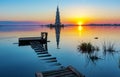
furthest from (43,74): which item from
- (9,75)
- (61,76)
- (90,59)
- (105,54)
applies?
(105,54)

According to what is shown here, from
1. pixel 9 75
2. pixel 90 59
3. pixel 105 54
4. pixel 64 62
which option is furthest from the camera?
pixel 105 54

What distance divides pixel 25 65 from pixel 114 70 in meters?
5.92

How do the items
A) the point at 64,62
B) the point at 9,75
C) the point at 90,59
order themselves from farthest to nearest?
the point at 90,59 < the point at 64,62 < the point at 9,75

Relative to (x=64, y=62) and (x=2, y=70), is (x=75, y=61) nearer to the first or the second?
(x=64, y=62)

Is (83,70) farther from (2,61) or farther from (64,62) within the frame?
(2,61)

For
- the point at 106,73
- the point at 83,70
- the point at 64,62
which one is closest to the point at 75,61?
the point at 64,62

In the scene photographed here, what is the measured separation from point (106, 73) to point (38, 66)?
4.50m

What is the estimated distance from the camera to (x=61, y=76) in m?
9.05

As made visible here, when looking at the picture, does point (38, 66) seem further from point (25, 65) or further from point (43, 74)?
point (43, 74)

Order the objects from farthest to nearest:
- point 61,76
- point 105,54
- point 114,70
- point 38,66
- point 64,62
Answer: point 105,54
point 64,62
point 38,66
point 114,70
point 61,76

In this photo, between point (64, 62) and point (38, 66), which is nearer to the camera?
point (38, 66)

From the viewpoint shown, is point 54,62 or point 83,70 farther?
point 54,62

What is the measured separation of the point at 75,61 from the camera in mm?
14742

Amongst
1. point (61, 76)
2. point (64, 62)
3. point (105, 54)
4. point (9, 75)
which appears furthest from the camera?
point (105, 54)
